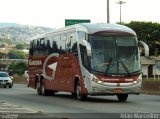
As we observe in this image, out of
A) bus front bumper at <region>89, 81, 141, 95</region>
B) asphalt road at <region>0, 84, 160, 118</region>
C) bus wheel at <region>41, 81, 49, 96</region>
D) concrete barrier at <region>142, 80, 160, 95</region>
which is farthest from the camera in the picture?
concrete barrier at <region>142, 80, 160, 95</region>

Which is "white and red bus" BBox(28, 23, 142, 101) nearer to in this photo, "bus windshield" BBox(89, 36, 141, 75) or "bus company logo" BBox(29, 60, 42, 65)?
"bus windshield" BBox(89, 36, 141, 75)

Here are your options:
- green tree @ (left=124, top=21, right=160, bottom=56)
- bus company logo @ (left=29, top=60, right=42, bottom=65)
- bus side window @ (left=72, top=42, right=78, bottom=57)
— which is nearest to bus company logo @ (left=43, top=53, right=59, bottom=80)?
bus company logo @ (left=29, top=60, right=42, bottom=65)

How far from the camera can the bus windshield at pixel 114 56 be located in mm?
23655

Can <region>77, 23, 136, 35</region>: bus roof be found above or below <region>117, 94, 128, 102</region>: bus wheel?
above

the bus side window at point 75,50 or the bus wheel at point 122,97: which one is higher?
the bus side window at point 75,50

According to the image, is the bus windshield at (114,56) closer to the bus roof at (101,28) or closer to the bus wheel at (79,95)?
the bus roof at (101,28)

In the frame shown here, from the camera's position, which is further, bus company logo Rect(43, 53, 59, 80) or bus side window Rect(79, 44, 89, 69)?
bus company logo Rect(43, 53, 59, 80)

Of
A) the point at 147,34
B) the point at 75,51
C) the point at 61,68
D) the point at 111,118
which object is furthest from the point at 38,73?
the point at 147,34

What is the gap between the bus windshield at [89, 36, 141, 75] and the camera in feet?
77.6

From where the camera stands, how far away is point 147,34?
107m

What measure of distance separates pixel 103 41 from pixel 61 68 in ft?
15.1

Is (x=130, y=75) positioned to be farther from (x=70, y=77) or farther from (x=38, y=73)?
(x=38, y=73)

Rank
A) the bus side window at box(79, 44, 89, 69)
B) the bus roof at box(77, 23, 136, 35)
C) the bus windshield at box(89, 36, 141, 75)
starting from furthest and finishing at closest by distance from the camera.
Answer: the bus roof at box(77, 23, 136, 35) < the bus side window at box(79, 44, 89, 69) < the bus windshield at box(89, 36, 141, 75)

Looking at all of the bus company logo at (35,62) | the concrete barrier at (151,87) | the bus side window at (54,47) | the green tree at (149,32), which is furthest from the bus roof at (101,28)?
the green tree at (149,32)
